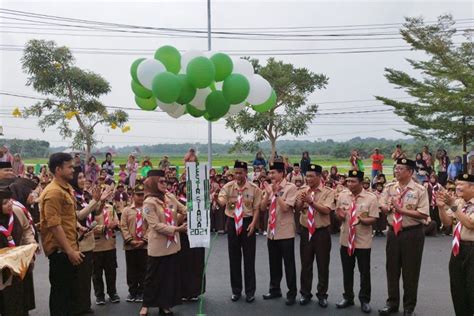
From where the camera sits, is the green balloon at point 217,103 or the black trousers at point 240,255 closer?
the green balloon at point 217,103

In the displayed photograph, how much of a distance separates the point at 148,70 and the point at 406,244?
388 cm

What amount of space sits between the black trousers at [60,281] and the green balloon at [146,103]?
2395 millimetres

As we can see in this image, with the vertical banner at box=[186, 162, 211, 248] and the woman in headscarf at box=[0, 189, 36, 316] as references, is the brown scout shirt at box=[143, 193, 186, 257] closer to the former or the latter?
the vertical banner at box=[186, 162, 211, 248]

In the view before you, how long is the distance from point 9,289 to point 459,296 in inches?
190

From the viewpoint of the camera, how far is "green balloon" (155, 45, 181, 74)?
602cm

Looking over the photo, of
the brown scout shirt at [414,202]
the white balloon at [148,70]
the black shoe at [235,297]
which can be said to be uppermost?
the white balloon at [148,70]

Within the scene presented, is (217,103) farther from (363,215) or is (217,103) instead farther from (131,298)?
(131,298)

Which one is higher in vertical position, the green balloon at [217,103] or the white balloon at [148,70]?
the white balloon at [148,70]

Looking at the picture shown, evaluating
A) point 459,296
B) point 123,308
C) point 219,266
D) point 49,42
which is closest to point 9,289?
point 123,308

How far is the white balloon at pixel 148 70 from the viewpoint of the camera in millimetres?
5770

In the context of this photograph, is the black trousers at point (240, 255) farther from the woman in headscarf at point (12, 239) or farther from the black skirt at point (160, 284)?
the woman in headscarf at point (12, 239)

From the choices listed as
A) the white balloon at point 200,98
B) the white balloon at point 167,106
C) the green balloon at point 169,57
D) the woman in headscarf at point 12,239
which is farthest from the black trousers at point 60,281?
the green balloon at point 169,57

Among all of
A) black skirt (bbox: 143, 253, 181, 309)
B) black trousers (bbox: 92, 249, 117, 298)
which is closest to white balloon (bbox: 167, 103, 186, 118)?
black skirt (bbox: 143, 253, 181, 309)

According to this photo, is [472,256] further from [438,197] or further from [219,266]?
[219,266]
